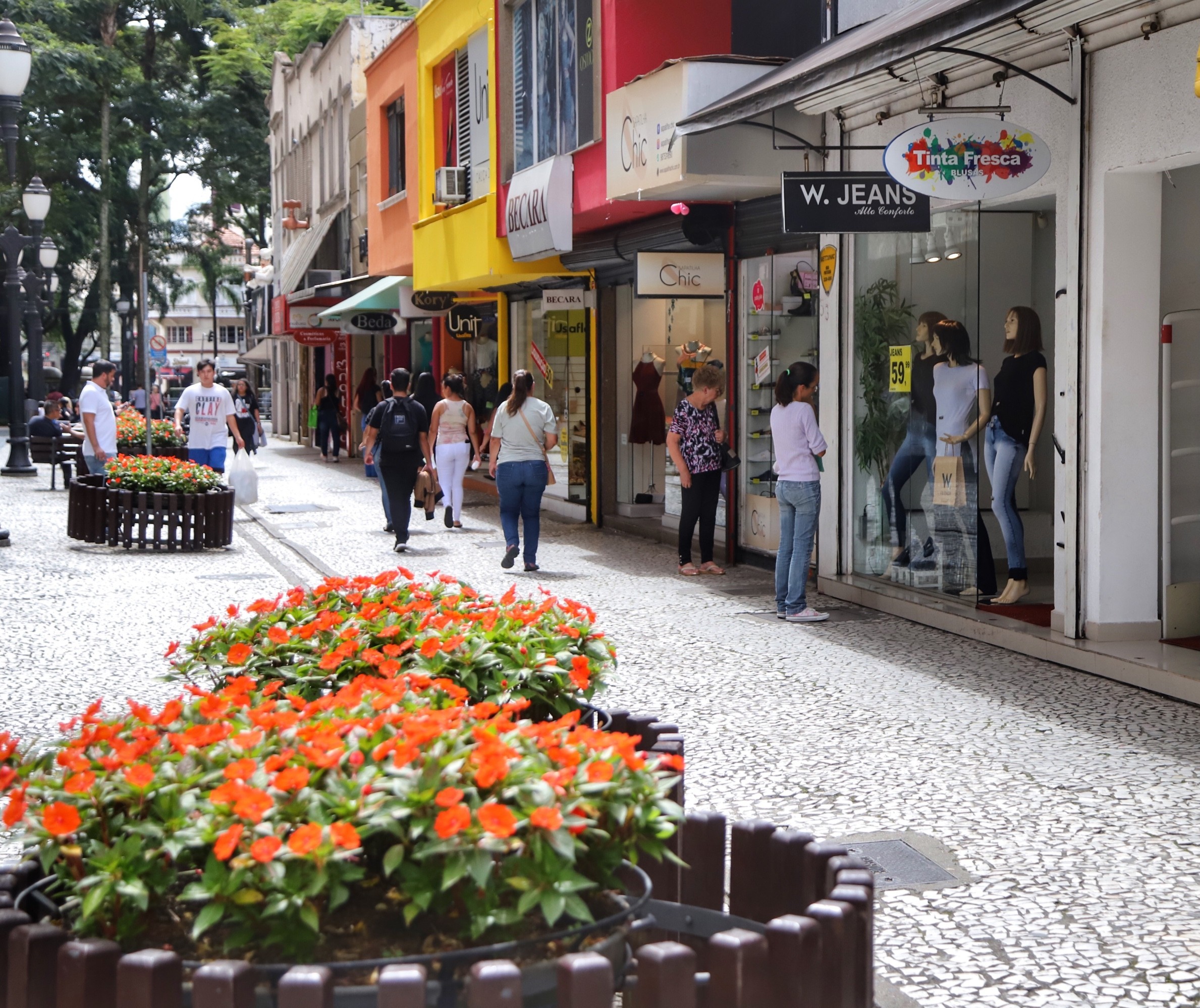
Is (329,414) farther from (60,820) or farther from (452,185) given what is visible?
(60,820)

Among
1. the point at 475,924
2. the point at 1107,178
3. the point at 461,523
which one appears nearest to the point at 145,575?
the point at 461,523

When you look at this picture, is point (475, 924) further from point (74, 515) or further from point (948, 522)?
point (74, 515)

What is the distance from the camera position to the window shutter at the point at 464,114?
797 inches

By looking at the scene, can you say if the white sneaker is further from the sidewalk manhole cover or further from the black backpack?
the black backpack

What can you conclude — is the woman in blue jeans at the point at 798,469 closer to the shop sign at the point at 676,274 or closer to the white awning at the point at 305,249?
the shop sign at the point at 676,274

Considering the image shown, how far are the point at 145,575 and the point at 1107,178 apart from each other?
8.14 m

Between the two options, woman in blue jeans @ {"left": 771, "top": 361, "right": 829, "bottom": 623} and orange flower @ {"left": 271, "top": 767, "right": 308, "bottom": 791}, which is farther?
woman in blue jeans @ {"left": 771, "top": 361, "right": 829, "bottom": 623}

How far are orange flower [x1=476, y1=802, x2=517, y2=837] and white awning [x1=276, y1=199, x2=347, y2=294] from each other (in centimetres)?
3335

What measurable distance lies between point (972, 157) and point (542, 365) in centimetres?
1159

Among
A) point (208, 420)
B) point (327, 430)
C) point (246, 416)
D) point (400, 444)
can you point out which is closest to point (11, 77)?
point (208, 420)

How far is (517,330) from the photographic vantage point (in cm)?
2139

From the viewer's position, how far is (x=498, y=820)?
8.89ft

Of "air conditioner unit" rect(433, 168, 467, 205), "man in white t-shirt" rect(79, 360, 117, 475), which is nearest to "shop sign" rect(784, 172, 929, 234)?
"man in white t-shirt" rect(79, 360, 117, 475)

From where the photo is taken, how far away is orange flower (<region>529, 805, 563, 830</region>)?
108 inches
